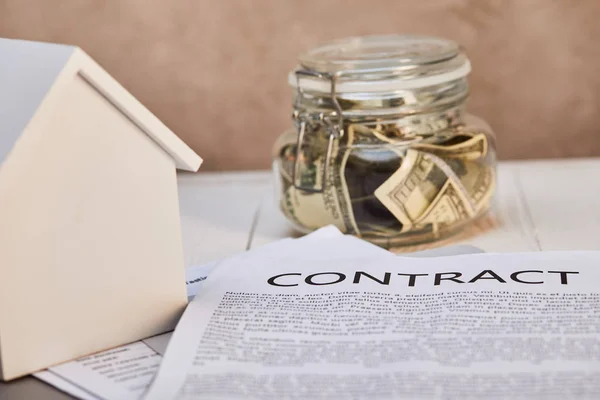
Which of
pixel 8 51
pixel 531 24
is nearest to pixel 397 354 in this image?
pixel 8 51

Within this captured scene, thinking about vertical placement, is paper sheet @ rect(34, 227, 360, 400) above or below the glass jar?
below

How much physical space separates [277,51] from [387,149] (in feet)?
1.08

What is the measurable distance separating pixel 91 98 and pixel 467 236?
418mm

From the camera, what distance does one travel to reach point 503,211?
84cm

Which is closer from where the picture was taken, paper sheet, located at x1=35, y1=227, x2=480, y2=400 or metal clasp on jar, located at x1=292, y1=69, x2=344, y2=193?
paper sheet, located at x1=35, y1=227, x2=480, y2=400

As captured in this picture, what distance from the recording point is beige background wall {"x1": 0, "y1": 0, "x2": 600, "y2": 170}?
0.95 meters

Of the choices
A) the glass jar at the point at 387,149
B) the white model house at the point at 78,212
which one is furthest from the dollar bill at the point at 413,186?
the white model house at the point at 78,212

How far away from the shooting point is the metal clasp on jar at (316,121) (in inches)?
Result: 28.1

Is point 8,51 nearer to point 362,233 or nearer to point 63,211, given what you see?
point 63,211

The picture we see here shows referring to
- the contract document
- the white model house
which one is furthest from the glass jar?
Result: the white model house

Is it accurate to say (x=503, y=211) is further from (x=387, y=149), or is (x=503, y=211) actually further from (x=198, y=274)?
(x=198, y=274)

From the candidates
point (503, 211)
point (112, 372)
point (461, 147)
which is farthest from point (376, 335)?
point (503, 211)

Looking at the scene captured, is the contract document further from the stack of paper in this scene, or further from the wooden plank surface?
the wooden plank surface

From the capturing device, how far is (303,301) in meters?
0.55
